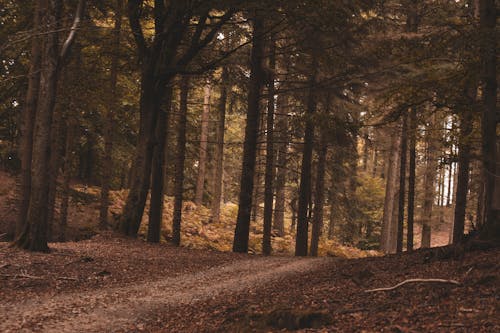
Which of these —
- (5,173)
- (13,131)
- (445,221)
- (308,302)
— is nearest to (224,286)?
(308,302)

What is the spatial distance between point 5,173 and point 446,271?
20679 mm

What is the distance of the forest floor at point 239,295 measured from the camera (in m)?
5.86

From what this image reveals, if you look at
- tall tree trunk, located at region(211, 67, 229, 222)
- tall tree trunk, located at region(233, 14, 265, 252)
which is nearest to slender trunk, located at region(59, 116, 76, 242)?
tall tree trunk, located at region(233, 14, 265, 252)

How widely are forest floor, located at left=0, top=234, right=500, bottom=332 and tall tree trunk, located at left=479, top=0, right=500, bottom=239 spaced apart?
76cm

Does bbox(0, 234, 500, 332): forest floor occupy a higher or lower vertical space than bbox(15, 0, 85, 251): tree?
lower

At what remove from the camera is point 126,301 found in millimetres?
8273

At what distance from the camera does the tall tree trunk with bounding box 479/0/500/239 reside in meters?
8.87

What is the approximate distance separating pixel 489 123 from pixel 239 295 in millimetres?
5923

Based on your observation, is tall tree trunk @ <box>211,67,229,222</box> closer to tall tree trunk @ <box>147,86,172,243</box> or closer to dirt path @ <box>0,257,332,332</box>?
tall tree trunk @ <box>147,86,172,243</box>

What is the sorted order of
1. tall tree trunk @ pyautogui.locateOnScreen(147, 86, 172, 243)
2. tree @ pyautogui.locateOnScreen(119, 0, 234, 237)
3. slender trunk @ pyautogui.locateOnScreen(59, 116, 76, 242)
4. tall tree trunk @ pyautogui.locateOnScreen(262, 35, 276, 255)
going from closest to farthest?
tree @ pyautogui.locateOnScreen(119, 0, 234, 237)
slender trunk @ pyautogui.locateOnScreen(59, 116, 76, 242)
tall tree trunk @ pyautogui.locateOnScreen(147, 86, 172, 243)
tall tree trunk @ pyautogui.locateOnScreen(262, 35, 276, 255)

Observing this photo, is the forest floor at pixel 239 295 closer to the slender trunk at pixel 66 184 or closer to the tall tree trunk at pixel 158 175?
the slender trunk at pixel 66 184

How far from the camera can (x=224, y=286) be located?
9555mm

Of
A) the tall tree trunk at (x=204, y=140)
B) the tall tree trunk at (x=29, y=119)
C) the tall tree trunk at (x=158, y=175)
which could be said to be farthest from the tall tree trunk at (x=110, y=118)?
the tall tree trunk at (x=204, y=140)

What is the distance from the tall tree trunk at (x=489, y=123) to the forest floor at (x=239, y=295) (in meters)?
0.76
